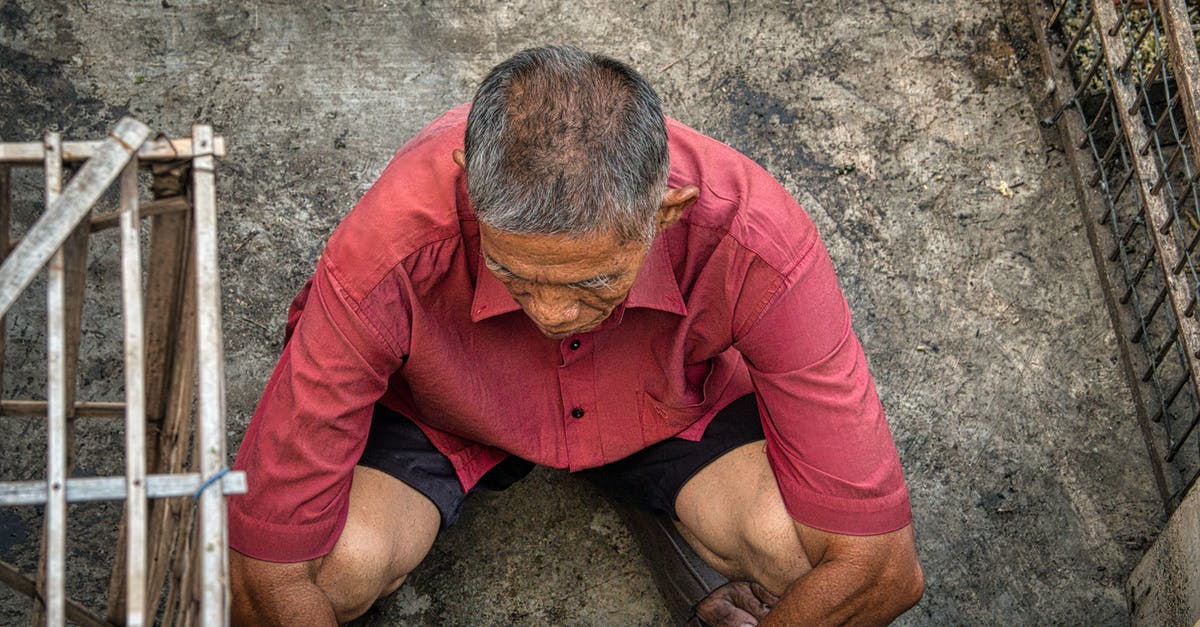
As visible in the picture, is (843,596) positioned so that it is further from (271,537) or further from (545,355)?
(271,537)

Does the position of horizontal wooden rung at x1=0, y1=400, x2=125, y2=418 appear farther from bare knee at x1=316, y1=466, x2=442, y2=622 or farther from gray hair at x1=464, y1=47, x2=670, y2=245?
gray hair at x1=464, y1=47, x2=670, y2=245

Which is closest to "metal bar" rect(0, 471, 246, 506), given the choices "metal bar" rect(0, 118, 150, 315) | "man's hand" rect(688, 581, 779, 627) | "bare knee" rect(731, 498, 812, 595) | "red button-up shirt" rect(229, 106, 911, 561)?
"metal bar" rect(0, 118, 150, 315)

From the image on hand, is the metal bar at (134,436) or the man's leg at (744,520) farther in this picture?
the man's leg at (744,520)

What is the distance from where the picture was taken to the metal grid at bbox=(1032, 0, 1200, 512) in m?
2.69

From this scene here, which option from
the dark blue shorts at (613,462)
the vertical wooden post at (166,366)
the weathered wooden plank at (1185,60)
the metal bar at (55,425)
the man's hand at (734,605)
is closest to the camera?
the metal bar at (55,425)

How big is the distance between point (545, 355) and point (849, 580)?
71cm

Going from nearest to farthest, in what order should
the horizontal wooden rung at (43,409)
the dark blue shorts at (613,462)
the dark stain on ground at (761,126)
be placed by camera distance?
1. the horizontal wooden rung at (43,409)
2. the dark blue shorts at (613,462)
3. the dark stain on ground at (761,126)

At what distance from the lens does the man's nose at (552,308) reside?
1.82 metres

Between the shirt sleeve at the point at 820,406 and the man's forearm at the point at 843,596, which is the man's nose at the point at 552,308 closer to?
the shirt sleeve at the point at 820,406

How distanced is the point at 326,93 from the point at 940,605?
6.62ft

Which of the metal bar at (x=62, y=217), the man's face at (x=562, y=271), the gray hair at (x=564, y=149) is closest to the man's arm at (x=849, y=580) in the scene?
the man's face at (x=562, y=271)

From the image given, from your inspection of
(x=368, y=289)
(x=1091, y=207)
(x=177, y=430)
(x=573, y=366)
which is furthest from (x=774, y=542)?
(x=1091, y=207)

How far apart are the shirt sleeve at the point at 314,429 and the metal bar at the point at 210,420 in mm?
428

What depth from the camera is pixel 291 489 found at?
6.43 ft
